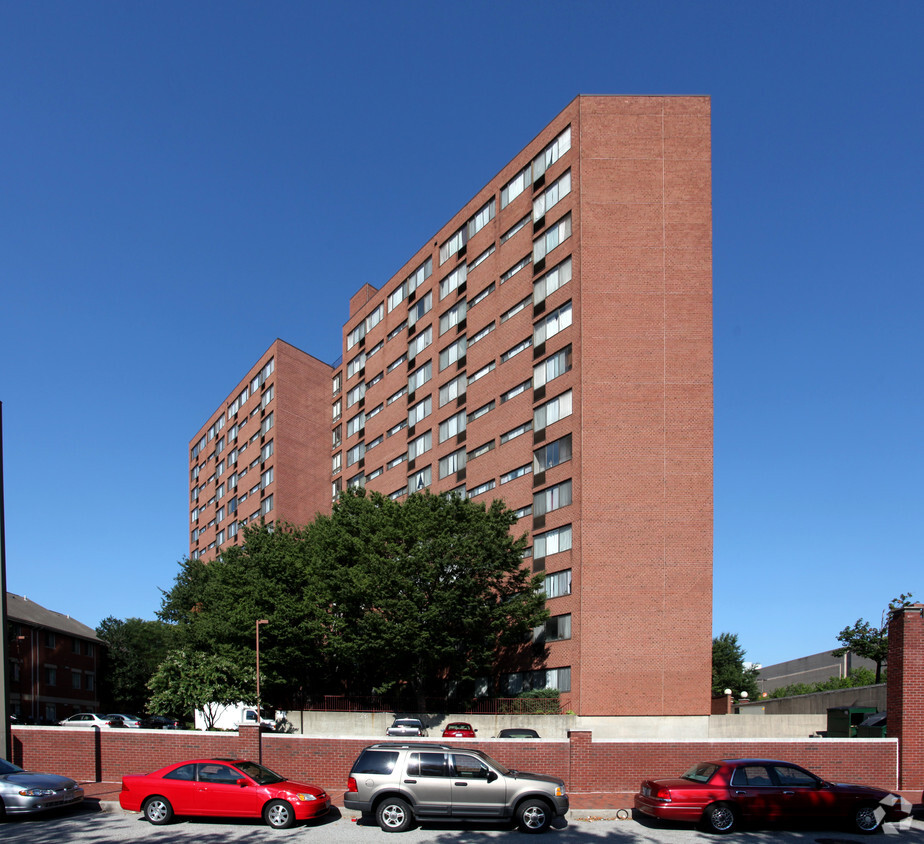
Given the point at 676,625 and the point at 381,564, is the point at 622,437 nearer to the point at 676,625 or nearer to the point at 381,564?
the point at 676,625

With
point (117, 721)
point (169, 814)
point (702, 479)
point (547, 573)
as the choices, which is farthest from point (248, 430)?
point (169, 814)

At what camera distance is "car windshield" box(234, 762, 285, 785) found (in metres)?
21.3

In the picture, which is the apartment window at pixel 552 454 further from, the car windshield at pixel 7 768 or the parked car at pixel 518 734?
the car windshield at pixel 7 768

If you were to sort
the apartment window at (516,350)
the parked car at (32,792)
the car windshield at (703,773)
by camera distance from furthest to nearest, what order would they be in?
1. the apartment window at (516,350)
2. the parked car at (32,792)
3. the car windshield at (703,773)

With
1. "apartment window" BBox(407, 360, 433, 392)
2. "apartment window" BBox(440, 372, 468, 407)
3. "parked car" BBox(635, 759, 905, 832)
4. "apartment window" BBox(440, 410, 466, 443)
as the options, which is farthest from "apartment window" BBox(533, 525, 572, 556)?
"parked car" BBox(635, 759, 905, 832)

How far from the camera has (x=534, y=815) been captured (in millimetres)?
20094

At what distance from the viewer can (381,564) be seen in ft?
142

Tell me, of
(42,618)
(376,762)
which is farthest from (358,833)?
(42,618)

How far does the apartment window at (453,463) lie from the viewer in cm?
5981

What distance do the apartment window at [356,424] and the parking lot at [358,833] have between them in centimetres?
5557

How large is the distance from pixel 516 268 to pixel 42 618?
45.0m

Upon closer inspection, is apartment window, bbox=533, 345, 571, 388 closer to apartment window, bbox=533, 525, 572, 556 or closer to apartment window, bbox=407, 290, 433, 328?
apartment window, bbox=533, 525, 572, 556

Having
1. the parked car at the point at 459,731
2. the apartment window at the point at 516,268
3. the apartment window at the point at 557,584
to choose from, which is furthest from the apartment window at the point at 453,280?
the parked car at the point at 459,731

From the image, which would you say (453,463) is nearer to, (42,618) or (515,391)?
(515,391)
